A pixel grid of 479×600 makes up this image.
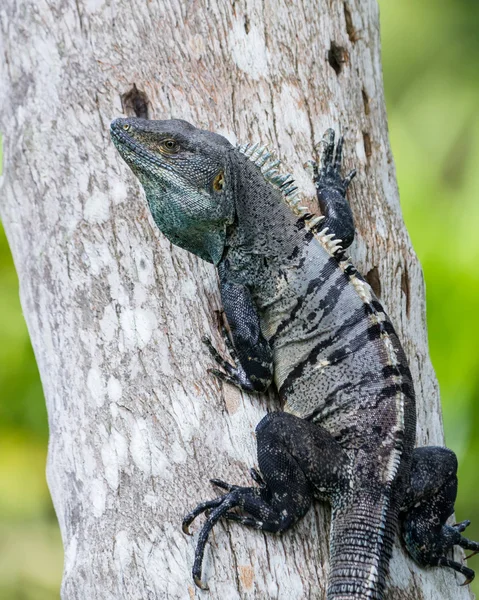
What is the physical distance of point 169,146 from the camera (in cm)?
429

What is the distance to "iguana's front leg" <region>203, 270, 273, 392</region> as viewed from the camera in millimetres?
4023

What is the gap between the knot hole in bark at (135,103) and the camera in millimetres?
4645

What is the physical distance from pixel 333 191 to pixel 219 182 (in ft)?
2.15

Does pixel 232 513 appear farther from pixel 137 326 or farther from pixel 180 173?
pixel 180 173

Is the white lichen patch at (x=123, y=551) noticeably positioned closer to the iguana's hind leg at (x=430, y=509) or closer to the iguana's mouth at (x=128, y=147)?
the iguana's hind leg at (x=430, y=509)

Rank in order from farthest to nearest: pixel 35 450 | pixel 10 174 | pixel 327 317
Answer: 1. pixel 35 450
2. pixel 10 174
3. pixel 327 317

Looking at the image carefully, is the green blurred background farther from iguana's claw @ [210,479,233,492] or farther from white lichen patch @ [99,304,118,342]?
iguana's claw @ [210,479,233,492]

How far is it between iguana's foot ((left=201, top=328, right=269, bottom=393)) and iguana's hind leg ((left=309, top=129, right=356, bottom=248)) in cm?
92

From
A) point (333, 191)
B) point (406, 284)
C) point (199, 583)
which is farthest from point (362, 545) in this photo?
point (333, 191)

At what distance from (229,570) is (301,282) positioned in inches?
61.6

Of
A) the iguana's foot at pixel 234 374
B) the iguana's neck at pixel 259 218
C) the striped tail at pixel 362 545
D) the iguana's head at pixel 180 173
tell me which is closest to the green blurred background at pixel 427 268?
the iguana's neck at pixel 259 218

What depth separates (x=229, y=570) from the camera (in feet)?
11.6

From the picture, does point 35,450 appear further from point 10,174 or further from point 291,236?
point 291,236

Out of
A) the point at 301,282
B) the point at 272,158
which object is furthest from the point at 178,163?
the point at 301,282
